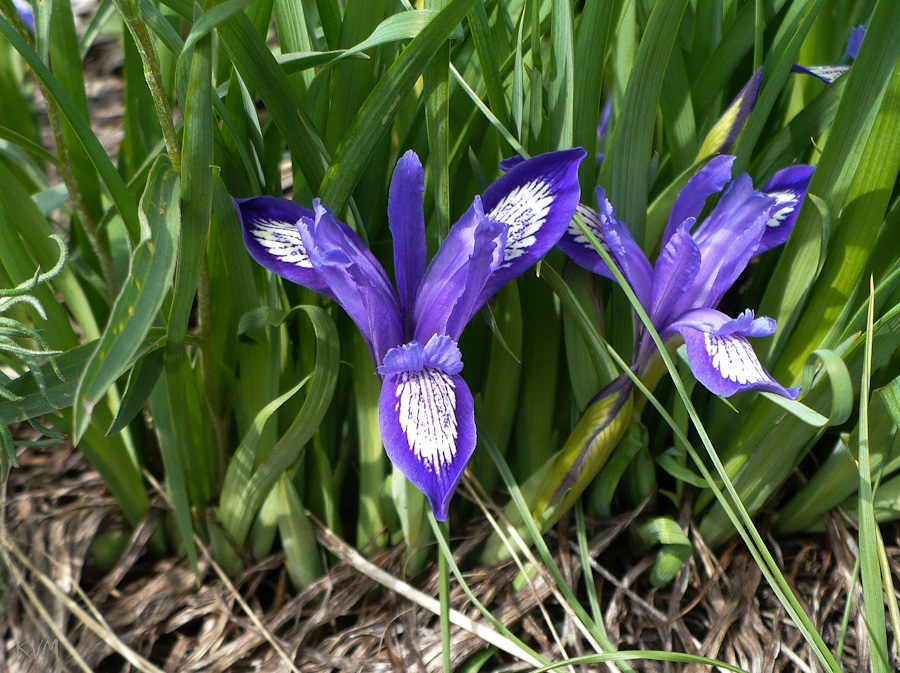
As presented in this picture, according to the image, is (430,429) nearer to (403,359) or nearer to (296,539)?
(403,359)

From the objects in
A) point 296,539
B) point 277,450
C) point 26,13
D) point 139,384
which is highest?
point 26,13

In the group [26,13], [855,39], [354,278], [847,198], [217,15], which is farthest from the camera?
[26,13]

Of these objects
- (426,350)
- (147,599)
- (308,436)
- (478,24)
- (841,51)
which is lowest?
(147,599)

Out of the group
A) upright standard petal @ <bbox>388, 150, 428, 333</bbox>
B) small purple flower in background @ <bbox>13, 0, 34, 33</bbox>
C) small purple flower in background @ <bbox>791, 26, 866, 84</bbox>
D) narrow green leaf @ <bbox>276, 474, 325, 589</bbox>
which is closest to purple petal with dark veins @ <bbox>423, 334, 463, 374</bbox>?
upright standard petal @ <bbox>388, 150, 428, 333</bbox>

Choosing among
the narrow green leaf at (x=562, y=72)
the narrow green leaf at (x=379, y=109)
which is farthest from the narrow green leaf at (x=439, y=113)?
the narrow green leaf at (x=562, y=72)

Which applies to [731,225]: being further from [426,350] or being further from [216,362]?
[216,362]

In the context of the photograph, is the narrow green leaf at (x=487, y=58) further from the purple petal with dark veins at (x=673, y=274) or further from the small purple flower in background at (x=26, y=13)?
the small purple flower in background at (x=26, y=13)

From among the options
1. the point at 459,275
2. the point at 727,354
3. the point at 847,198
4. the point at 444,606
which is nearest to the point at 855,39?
the point at 847,198

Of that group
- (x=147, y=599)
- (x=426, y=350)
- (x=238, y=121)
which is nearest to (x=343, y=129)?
(x=238, y=121)
